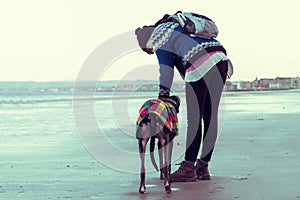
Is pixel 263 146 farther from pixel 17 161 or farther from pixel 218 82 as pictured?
pixel 17 161

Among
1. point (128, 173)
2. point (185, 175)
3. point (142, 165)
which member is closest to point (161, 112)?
point (142, 165)

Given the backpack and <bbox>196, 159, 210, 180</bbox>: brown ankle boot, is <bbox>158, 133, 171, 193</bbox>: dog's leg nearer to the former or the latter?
<bbox>196, 159, 210, 180</bbox>: brown ankle boot

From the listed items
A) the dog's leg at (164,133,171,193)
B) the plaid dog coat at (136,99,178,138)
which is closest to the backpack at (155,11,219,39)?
the plaid dog coat at (136,99,178,138)

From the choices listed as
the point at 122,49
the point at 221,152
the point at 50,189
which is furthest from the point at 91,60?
the point at 50,189

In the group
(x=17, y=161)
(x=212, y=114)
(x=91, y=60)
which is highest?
(x=91, y=60)

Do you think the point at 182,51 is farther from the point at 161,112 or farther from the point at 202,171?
the point at 202,171

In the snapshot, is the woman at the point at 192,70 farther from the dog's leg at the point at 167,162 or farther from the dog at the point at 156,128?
the dog's leg at the point at 167,162

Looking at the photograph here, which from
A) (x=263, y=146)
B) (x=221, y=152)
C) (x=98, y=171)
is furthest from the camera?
(x=263, y=146)

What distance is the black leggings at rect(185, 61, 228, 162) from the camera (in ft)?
18.4

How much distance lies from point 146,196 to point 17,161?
257 cm

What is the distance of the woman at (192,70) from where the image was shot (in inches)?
217

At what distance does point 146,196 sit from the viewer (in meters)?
4.77

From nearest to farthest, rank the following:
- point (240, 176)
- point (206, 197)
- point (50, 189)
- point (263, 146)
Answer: point (206, 197) < point (50, 189) < point (240, 176) < point (263, 146)

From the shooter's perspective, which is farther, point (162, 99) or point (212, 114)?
point (212, 114)
